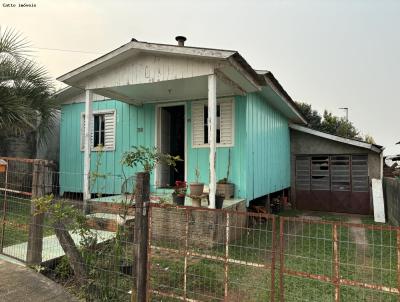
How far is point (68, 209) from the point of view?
308 cm

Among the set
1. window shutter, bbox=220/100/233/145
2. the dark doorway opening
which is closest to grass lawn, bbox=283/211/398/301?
window shutter, bbox=220/100/233/145

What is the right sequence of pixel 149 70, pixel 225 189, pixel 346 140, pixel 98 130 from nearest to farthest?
pixel 149 70 → pixel 225 189 → pixel 98 130 → pixel 346 140

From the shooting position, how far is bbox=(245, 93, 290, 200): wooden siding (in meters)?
7.10

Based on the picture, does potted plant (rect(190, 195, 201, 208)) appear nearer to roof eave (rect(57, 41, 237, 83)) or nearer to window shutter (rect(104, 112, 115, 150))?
roof eave (rect(57, 41, 237, 83))

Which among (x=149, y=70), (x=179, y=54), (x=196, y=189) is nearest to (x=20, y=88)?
(x=149, y=70)

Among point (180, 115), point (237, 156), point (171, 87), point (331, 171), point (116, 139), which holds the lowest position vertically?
point (331, 171)

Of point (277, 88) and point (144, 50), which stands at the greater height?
point (144, 50)

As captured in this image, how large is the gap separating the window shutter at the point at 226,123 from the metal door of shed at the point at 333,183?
546cm

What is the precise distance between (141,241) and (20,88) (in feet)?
20.9

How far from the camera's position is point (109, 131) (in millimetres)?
8758

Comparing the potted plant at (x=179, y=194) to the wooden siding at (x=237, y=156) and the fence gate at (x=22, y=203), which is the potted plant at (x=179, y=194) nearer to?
the wooden siding at (x=237, y=156)

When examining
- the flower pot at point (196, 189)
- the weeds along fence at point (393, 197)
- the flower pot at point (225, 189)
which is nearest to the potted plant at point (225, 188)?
the flower pot at point (225, 189)

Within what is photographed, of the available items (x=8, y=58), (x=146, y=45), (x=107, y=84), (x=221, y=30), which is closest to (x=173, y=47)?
(x=146, y=45)

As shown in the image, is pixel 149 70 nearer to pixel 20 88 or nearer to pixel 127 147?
pixel 127 147
